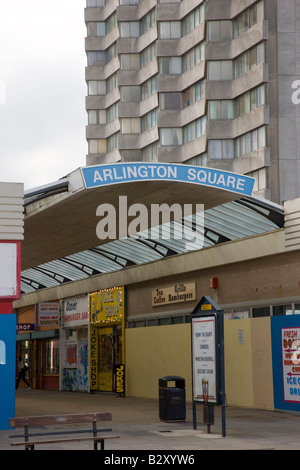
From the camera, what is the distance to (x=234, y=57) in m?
64.0

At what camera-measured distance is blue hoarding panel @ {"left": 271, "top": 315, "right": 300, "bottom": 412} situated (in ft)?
66.3

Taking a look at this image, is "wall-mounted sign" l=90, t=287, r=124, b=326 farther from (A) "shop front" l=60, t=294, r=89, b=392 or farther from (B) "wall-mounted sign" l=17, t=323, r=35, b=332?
(B) "wall-mounted sign" l=17, t=323, r=35, b=332

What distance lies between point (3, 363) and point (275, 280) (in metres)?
8.41

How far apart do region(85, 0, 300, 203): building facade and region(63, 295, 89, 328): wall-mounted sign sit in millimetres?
26853

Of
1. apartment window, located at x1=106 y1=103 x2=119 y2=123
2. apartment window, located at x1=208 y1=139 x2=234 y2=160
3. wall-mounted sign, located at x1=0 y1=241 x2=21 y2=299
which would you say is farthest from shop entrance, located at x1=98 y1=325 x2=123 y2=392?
apartment window, located at x1=106 y1=103 x2=119 y2=123

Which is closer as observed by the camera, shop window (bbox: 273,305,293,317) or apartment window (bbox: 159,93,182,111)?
shop window (bbox: 273,305,293,317)

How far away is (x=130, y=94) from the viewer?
78625 millimetres

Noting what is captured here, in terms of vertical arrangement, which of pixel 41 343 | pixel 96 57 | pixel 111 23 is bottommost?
pixel 41 343

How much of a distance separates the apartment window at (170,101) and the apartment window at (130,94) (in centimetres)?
611

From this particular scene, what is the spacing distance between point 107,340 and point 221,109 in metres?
36.6

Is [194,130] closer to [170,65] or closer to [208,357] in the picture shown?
[170,65]

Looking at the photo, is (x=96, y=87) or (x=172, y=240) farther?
(x=96, y=87)

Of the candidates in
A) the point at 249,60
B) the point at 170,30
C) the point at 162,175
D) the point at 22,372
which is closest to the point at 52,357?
the point at 22,372
